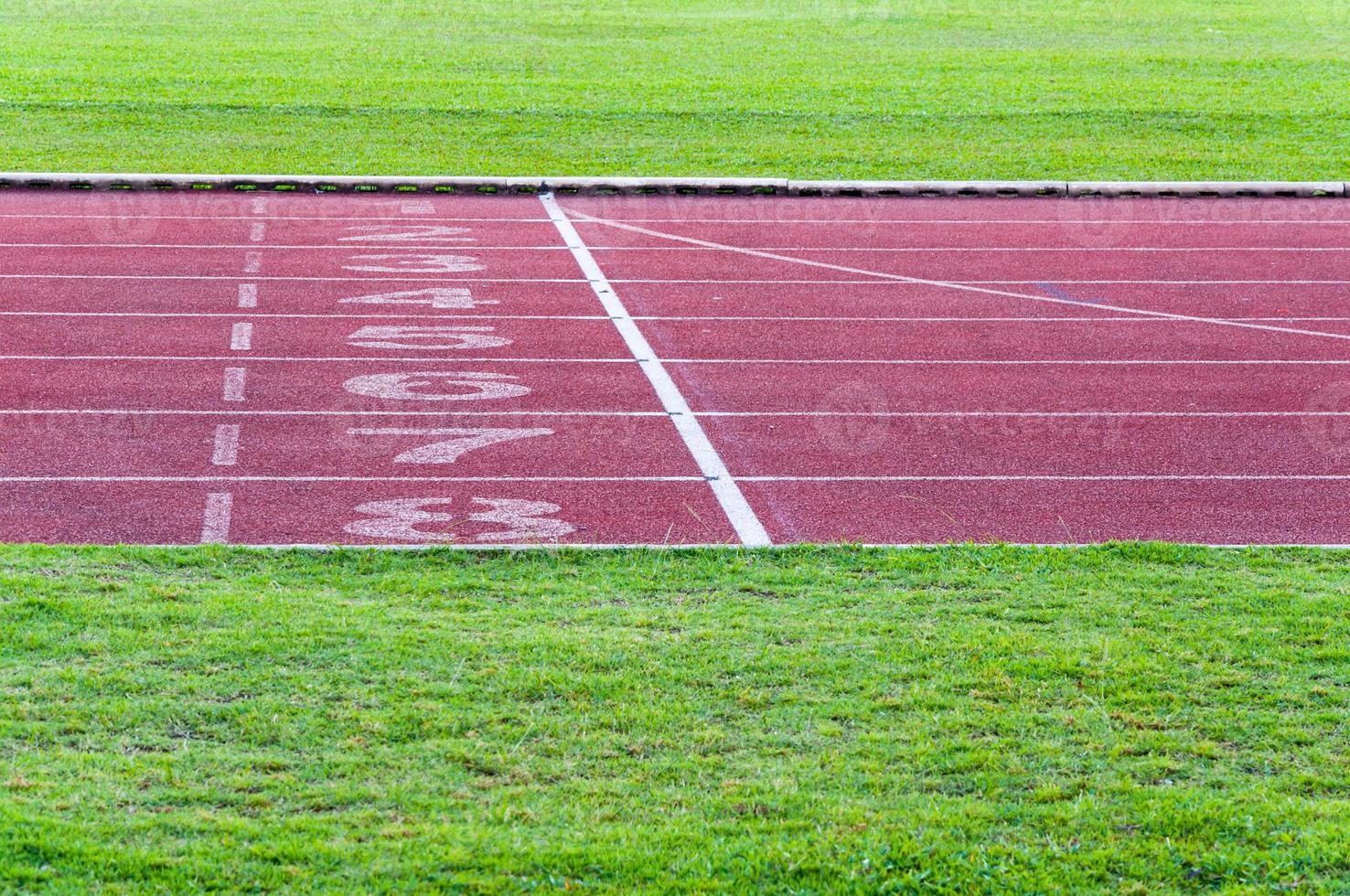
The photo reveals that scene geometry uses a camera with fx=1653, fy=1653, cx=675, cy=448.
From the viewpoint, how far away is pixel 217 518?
8438 millimetres

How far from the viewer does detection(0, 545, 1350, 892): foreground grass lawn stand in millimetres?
4820

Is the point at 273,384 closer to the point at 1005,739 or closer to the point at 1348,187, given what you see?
the point at 1005,739

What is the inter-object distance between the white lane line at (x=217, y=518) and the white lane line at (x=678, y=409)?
256 centimetres

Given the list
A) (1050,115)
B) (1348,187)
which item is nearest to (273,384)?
(1348,187)

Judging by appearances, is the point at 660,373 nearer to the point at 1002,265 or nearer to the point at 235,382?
the point at 235,382

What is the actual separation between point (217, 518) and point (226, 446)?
4.43ft

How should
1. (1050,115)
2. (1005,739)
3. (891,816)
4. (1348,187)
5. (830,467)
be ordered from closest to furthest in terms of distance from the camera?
1. (891,816)
2. (1005,739)
3. (830,467)
4. (1348,187)
5. (1050,115)

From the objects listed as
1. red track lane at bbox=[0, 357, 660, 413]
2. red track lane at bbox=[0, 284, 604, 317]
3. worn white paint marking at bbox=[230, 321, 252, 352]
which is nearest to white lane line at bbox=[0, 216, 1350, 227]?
red track lane at bbox=[0, 284, 604, 317]

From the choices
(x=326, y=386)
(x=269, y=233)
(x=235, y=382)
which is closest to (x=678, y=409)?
(x=326, y=386)

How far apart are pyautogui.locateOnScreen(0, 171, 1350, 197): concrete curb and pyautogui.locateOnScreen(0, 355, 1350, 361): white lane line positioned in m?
7.15

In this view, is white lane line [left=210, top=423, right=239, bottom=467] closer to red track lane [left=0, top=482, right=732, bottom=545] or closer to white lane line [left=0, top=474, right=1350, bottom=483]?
white lane line [left=0, top=474, right=1350, bottom=483]

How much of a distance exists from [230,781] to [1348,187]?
17605 mm

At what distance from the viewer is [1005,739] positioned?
5.70 meters

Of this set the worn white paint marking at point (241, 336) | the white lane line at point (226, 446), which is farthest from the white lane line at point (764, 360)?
the white lane line at point (226, 446)
